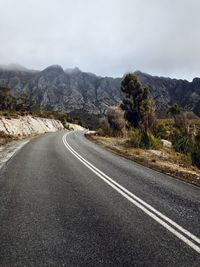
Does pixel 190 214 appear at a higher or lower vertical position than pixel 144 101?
lower

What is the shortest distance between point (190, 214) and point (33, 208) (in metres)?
3.60

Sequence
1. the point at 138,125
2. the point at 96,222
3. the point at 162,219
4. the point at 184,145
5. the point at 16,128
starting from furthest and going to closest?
the point at 138,125, the point at 16,128, the point at 184,145, the point at 162,219, the point at 96,222

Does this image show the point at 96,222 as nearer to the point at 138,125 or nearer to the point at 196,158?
the point at 196,158

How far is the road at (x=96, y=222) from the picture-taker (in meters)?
4.42

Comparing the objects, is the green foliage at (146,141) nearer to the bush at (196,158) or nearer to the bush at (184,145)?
the bush at (184,145)

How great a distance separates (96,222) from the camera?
19.4 feet

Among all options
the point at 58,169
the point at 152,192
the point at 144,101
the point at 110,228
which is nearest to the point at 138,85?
the point at 144,101

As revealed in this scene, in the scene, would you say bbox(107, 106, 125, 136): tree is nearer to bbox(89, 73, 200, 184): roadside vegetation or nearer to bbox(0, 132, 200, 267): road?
bbox(89, 73, 200, 184): roadside vegetation

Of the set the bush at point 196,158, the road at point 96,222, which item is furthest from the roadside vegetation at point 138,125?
the road at point 96,222

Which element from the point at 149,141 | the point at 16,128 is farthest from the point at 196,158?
the point at 16,128

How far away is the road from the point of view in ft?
14.5

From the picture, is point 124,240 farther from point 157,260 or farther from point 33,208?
point 33,208

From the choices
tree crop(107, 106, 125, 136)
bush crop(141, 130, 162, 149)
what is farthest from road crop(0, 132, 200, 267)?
tree crop(107, 106, 125, 136)

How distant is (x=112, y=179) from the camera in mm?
10617
